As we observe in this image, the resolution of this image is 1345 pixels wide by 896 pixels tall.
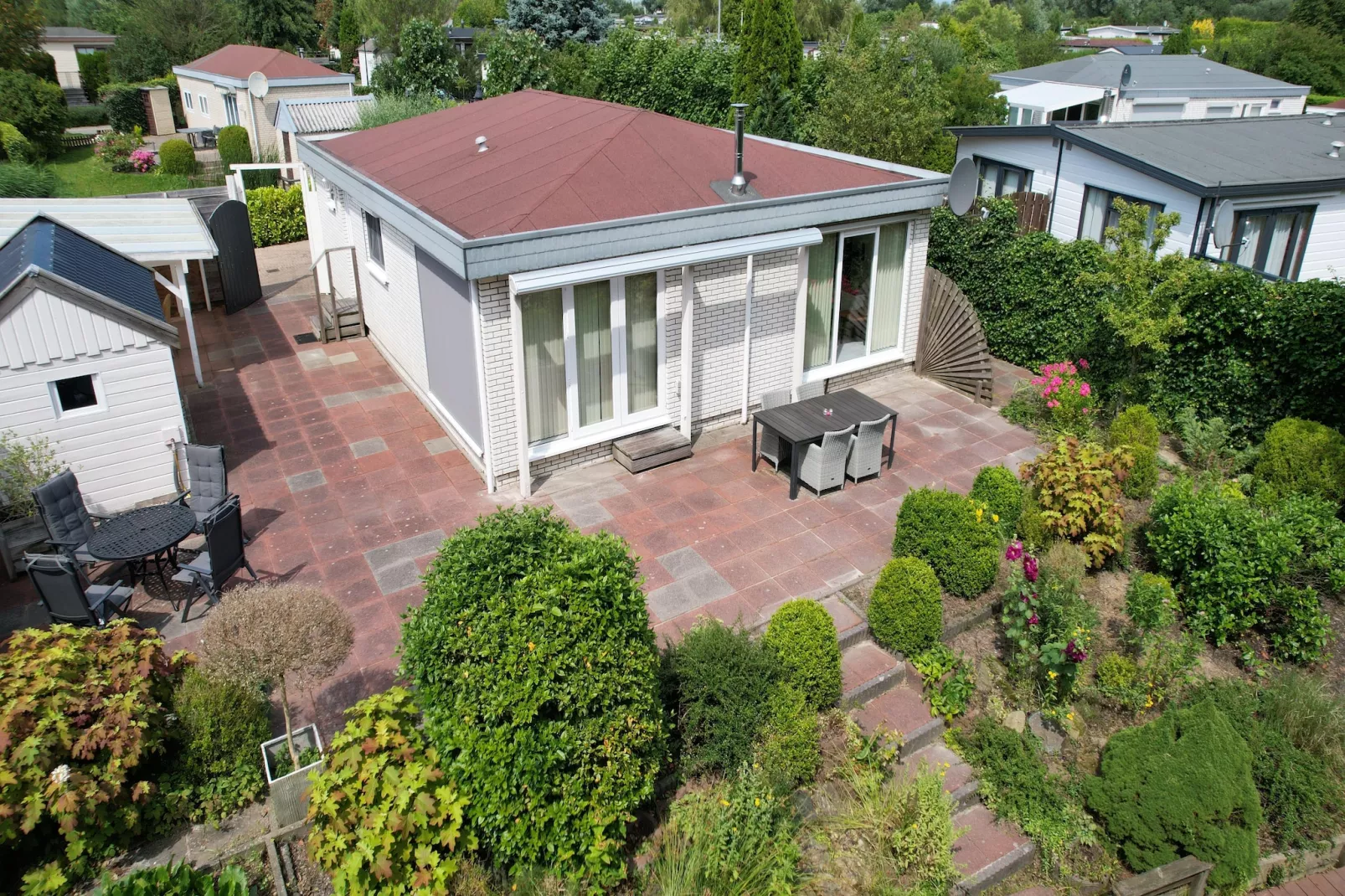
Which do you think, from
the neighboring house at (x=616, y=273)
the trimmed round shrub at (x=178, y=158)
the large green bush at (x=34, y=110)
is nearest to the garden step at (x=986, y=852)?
the neighboring house at (x=616, y=273)

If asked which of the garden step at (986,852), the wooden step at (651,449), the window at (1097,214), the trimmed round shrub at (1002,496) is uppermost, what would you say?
the window at (1097,214)

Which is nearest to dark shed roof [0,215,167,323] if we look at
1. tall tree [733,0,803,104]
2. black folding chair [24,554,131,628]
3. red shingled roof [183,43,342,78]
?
black folding chair [24,554,131,628]

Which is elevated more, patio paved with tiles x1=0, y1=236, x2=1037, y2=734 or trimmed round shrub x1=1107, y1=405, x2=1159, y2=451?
trimmed round shrub x1=1107, y1=405, x2=1159, y2=451

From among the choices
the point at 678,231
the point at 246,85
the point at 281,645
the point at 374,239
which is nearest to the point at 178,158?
the point at 246,85

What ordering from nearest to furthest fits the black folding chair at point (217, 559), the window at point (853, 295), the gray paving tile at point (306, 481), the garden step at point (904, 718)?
the garden step at point (904, 718) → the black folding chair at point (217, 559) → the gray paving tile at point (306, 481) → the window at point (853, 295)

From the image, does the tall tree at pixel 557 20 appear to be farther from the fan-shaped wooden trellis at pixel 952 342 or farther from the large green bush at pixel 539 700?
the large green bush at pixel 539 700

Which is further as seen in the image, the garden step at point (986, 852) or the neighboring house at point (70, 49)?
the neighboring house at point (70, 49)

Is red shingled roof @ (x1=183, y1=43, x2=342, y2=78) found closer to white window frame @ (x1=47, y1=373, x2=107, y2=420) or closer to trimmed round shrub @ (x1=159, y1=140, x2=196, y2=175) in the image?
trimmed round shrub @ (x1=159, y1=140, x2=196, y2=175)
